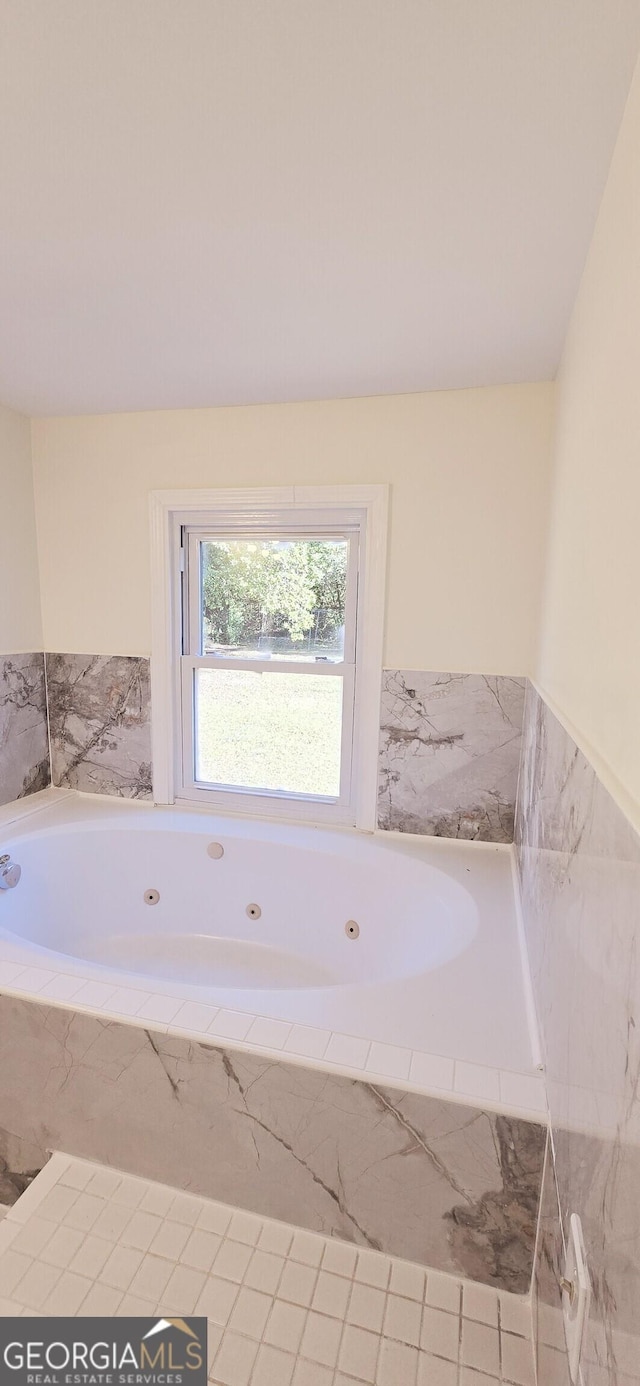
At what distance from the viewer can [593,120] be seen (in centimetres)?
88

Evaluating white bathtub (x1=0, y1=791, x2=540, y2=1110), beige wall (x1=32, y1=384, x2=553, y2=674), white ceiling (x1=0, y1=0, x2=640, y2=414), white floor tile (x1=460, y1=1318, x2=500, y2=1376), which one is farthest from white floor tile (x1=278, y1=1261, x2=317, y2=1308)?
white ceiling (x1=0, y1=0, x2=640, y2=414)

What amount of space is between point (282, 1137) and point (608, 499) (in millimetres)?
1398

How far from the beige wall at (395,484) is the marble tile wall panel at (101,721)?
0.14 m

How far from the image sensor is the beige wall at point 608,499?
2.38 feet

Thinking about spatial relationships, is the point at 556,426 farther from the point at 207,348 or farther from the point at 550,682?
the point at 207,348

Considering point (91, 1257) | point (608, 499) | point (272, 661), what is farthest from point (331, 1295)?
point (272, 661)

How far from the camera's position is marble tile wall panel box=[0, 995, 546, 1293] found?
112 centimetres

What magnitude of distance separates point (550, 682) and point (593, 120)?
40.9 inches

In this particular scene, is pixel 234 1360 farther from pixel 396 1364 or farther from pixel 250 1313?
pixel 396 1364

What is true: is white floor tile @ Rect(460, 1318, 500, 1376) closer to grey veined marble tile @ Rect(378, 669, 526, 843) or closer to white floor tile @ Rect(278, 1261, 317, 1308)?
white floor tile @ Rect(278, 1261, 317, 1308)

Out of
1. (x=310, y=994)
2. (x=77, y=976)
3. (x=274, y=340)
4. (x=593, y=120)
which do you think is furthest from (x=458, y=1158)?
(x=274, y=340)

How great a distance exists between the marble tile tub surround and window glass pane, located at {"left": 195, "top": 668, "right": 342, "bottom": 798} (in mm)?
1267

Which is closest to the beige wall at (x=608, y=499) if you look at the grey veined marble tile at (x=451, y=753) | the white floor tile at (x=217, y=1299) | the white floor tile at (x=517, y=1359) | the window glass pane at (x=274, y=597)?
the grey veined marble tile at (x=451, y=753)

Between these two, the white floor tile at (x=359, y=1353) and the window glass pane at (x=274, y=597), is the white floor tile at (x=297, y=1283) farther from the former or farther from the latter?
the window glass pane at (x=274, y=597)
